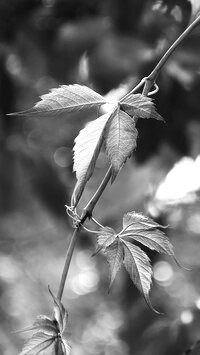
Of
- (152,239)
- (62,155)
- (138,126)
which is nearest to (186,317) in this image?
(138,126)

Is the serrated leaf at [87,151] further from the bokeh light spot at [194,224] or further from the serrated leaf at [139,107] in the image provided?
the bokeh light spot at [194,224]

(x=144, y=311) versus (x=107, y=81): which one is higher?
(x=107, y=81)

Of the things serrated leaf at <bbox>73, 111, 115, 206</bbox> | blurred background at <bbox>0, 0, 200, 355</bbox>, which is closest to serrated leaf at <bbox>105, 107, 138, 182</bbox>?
serrated leaf at <bbox>73, 111, 115, 206</bbox>

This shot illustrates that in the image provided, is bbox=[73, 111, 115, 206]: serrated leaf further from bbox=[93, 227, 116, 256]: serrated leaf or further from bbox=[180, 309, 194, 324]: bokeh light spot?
bbox=[180, 309, 194, 324]: bokeh light spot

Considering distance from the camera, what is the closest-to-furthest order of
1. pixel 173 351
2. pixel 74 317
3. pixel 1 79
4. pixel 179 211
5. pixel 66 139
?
pixel 173 351 → pixel 1 79 → pixel 179 211 → pixel 66 139 → pixel 74 317

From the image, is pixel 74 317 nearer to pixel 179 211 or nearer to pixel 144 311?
pixel 179 211

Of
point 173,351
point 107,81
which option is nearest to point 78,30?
point 107,81
